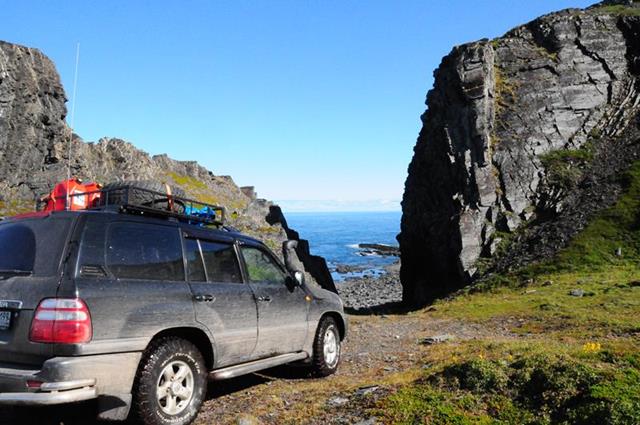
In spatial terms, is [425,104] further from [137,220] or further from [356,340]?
[137,220]

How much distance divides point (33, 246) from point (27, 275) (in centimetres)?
40

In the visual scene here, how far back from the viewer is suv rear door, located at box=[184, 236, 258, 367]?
6785mm

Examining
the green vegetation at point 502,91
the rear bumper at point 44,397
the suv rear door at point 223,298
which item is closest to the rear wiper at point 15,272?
the rear bumper at point 44,397

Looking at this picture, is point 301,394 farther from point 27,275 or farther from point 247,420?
point 27,275

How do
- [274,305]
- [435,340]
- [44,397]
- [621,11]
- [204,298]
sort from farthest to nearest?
1. [621,11]
2. [435,340]
3. [274,305]
4. [204,298]
5. [44,397]

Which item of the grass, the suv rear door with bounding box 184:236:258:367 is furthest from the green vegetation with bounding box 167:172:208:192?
the suv rear door with bounding box 184:236:258:367

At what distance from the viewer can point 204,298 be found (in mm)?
6730

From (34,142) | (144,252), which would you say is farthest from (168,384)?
(34,142)

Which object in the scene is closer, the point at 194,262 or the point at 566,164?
the point at 194,262

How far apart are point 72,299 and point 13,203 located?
35726mm

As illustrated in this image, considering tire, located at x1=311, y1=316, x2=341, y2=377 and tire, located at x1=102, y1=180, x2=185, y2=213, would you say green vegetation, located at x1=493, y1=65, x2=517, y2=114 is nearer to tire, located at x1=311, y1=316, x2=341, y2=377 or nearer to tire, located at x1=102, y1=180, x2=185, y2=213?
tire, located at x1=311, y1=316, x2=341, y2=377

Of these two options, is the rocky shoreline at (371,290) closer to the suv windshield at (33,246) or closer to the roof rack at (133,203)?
the roof rack at (133,203)

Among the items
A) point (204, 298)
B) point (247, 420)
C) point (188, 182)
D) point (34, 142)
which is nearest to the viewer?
point (247, 420)

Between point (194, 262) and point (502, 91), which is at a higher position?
point (502, 91)
